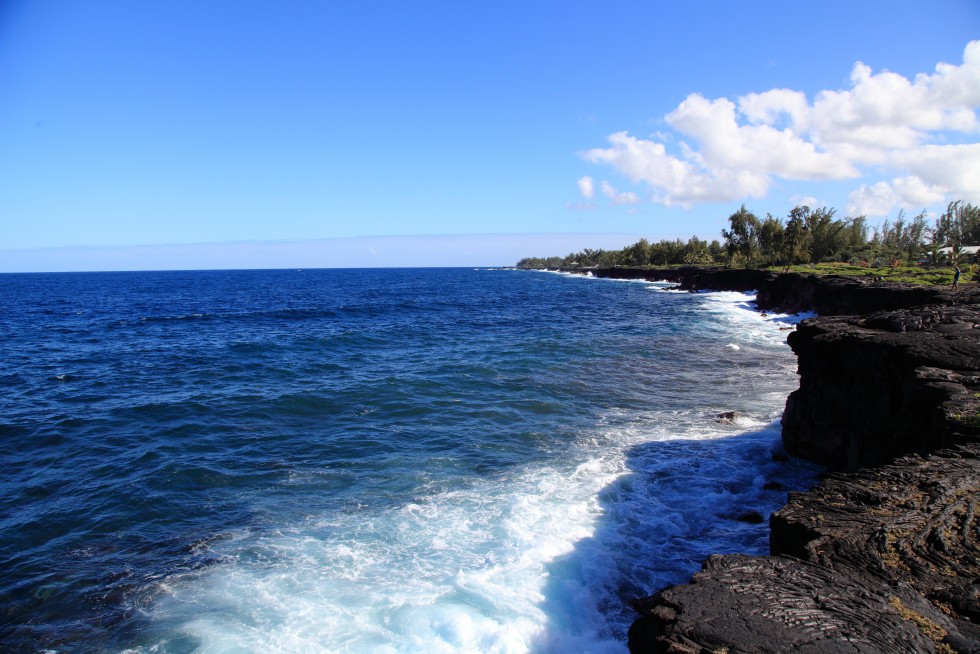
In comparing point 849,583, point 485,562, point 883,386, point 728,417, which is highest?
point 883,386

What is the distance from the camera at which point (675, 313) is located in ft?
188

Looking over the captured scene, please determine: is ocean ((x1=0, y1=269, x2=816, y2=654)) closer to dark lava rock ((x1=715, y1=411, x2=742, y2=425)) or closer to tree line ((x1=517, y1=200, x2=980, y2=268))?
dark lava rock ((x1=715, y1=411, x2=742, y2=425))

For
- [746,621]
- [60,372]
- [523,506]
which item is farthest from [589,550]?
[60,372]

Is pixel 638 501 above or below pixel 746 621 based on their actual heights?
below

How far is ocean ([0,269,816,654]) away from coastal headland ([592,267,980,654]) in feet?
10.6

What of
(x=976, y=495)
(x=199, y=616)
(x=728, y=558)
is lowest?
(x=199, y=616)

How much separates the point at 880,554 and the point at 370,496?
1117 centimetres

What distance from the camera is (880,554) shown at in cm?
665

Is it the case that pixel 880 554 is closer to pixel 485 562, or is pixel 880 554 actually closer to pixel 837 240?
pixel 485 562

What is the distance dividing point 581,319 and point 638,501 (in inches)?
1625

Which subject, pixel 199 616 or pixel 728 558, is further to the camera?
pixel 199 616

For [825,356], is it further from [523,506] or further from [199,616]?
[199,616]

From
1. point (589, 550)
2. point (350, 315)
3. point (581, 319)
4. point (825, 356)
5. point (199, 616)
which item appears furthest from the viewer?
point (350, 315)

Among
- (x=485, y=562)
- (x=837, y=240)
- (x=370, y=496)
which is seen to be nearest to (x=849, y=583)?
(x=485, y=562)
